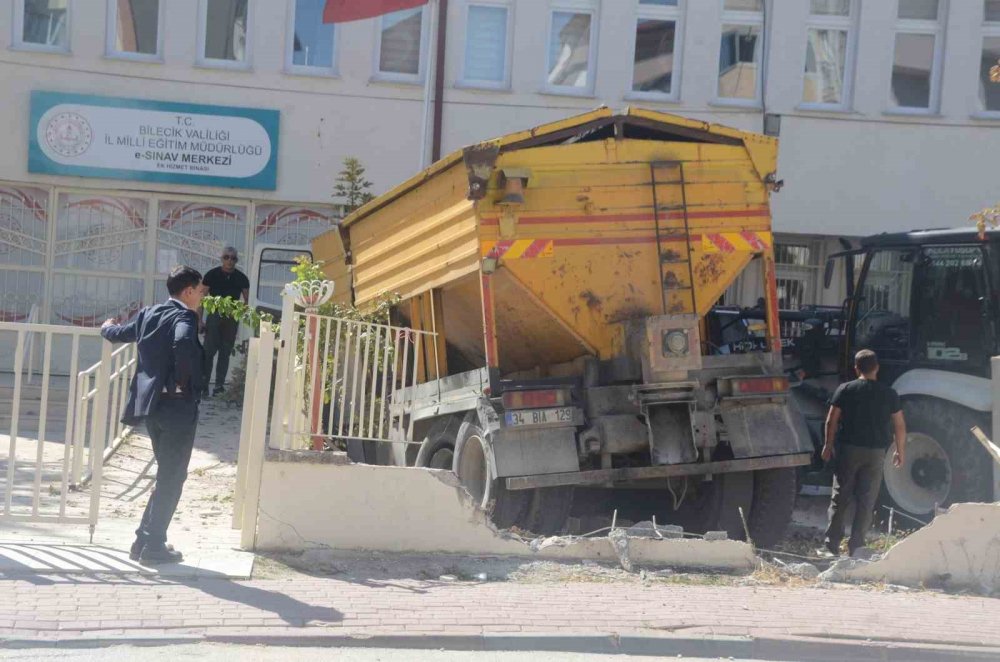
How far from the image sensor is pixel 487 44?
16250 millimetres

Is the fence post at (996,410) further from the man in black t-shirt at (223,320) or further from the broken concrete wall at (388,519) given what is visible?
the man in black t-shirt at (223,320)

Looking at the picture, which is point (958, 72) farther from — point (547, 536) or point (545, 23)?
point (547, 536)

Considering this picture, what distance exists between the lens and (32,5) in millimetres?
15578

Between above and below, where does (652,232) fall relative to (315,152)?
below

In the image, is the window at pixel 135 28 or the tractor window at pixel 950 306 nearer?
the tractor window at pixel 950 306

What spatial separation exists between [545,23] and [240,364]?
6.39 m

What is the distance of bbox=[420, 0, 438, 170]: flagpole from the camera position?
1566 centimetres

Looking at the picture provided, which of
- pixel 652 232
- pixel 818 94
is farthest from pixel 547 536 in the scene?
pixel 818 94

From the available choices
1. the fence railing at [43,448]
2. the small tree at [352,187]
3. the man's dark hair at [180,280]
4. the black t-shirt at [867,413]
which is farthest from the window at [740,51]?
the man's dark hair at [180,280]

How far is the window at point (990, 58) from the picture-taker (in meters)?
16.3

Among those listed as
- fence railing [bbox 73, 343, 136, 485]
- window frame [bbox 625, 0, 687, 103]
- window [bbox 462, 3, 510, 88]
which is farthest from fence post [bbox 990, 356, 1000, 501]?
window [bbox 462, 3, 510, 88]

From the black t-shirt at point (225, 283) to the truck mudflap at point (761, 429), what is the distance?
811 centimetres

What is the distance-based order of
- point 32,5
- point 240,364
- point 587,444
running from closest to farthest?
point 587,444
point 240,364
point 32,5

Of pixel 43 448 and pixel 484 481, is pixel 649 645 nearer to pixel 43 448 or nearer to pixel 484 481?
pixel 484 481
